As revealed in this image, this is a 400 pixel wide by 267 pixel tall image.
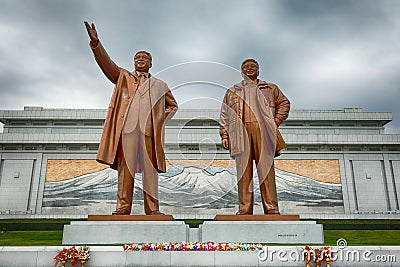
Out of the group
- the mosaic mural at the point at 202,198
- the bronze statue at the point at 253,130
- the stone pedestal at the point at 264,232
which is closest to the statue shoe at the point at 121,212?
the stone pedestal at the point at 264,232

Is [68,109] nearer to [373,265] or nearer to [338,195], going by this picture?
[338,195]

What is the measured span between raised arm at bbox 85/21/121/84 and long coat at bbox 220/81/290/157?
2.19 m

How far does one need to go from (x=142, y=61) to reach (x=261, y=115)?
98.5 inches

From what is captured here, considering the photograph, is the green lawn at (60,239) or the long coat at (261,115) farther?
the long coat at (261,115)

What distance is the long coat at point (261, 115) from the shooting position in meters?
6.48

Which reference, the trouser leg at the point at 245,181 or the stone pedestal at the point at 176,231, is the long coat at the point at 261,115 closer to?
the trouser leg at the point at 245,181

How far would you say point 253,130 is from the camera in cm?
648

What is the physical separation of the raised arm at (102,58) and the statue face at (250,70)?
2.46 m

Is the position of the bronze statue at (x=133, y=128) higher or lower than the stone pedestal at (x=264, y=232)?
higher

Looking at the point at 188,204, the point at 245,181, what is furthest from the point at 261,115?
the point at 188,204

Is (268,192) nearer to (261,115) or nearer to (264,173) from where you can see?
(264,173)

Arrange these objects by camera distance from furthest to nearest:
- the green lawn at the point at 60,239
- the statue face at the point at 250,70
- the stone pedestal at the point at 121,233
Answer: the statue face at the point at 250,70 → the green lawn at the point at 60,239 → the stone pedestal at the point at 121,233

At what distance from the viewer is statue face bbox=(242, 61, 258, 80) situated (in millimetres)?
6836

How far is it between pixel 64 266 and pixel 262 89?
459 centimetres
